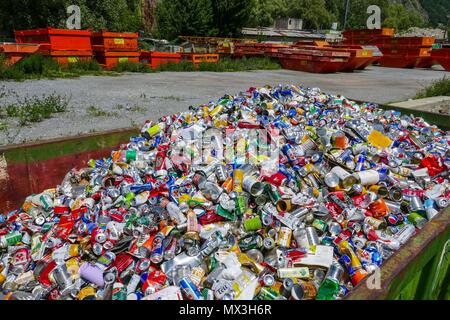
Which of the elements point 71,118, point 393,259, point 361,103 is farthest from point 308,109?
point 71,118

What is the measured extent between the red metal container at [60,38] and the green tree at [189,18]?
1401 cm

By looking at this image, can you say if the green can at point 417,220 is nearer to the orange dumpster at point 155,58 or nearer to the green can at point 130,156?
the green can at point 130,156

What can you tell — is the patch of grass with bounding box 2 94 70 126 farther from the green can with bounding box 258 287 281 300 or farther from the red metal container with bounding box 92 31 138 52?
the red metal container with bounding box 92 31 138 52

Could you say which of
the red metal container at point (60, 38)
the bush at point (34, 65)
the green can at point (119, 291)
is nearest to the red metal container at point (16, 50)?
the bush at point (34, 65)

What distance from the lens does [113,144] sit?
3.55 meters

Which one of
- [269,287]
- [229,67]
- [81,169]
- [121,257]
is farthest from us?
[229,67]

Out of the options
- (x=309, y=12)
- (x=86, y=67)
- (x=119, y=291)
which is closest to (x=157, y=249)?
(x=119, y=291)

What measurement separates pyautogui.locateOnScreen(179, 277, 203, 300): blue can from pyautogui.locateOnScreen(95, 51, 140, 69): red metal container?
13259mm

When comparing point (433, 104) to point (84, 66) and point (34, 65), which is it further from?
point (84, 66)

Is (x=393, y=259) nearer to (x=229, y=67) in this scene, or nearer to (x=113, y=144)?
(x=113, y=144)

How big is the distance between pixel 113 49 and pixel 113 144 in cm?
1185

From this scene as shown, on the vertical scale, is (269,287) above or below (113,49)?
below

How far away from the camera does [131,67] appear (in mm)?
13523

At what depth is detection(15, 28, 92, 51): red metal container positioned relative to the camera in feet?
41.2
